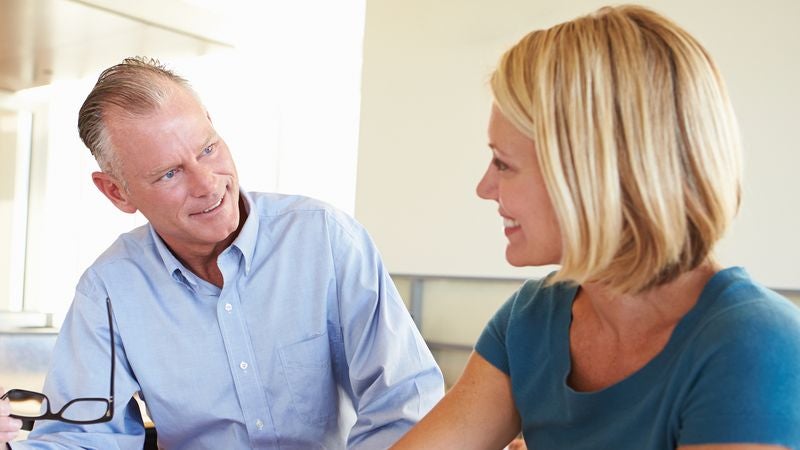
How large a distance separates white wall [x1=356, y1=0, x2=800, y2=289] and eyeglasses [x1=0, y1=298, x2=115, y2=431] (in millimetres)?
2900

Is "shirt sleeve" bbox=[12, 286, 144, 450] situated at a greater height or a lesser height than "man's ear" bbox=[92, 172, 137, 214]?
lesser

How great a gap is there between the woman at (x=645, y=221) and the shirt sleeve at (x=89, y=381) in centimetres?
99

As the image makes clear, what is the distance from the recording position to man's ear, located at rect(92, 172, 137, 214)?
1.84 metres

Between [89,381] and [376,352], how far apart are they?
0.56 m

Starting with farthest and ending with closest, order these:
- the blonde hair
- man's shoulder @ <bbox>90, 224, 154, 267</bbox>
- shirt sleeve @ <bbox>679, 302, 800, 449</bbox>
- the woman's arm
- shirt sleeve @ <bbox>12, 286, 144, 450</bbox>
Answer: man's shoulder @ <bbox>90, 224, 154, 267</bbox>, shirt sleeve @ <bbox>12, 286, 144, 450</bbox>, the woman's arm, the blonde hair, shirt sleeve @ <bbox>679, 302, 800, 449</bbox>

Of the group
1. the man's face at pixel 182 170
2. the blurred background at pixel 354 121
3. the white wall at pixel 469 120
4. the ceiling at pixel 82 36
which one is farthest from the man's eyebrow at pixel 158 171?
the ceiling at pixel 82 36

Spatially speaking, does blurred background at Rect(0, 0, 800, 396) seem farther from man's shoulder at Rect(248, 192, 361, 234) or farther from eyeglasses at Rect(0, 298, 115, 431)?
eyeglasses at Rect(0, 298, 115, 431)

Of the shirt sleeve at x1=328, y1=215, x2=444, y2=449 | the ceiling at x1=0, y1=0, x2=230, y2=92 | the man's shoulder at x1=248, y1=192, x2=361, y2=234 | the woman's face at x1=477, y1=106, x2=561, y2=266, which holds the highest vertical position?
the ceiling at x1=0, y1=0, x2=230, y2=92

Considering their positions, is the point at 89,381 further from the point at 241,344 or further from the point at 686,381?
the point at 686,381

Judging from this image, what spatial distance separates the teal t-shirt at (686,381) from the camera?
0.86m

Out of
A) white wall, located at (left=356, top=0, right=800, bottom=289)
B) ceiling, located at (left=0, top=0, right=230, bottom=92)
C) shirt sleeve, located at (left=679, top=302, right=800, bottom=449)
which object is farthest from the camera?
ceiling, located at (left=0, top=0, right=230, bottom=92)

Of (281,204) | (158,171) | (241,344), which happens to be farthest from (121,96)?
(241,344)

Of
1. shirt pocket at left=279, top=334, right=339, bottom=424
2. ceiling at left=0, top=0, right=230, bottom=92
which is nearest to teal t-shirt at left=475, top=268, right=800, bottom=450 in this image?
shirt pocket at left=279, top=334, right=339, bottom=424

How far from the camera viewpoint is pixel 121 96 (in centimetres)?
175
